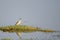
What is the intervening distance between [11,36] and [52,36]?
0.75 meters

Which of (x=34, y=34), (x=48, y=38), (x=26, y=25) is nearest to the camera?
(x=48, y=38)

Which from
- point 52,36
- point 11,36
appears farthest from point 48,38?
point 11,36

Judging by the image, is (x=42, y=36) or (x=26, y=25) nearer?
(x=42, y=36)

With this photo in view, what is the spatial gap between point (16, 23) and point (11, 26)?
0.13 meters

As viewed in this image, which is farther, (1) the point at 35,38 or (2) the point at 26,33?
(2) the point at 26,33

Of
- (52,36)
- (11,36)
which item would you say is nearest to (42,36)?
(52,36)

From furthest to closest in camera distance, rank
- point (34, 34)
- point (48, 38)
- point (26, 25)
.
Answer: point (26, 25) < point (34, 34) < point (48, 38)

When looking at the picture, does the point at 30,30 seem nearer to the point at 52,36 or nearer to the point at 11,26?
the point at 11,26

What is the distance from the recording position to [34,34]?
6.65 m

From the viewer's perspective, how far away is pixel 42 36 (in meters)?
6.43

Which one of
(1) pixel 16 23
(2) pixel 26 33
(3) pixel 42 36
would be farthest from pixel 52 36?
(1) pixel 16 23

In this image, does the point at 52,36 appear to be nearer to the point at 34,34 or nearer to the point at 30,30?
the point at 34,34

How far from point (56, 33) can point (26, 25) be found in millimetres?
834

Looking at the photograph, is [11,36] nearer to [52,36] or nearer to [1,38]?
[1,38]
